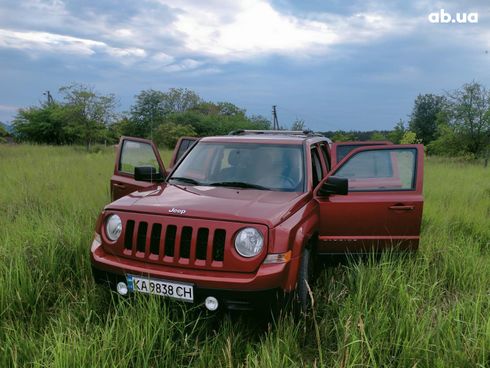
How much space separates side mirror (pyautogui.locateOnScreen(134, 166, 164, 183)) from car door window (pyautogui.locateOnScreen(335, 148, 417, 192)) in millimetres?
1892

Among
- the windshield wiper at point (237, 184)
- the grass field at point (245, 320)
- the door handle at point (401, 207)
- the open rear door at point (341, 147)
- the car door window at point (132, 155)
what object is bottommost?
the grass field at point (245, 320)

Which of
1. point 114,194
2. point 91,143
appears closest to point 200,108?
point 91,143

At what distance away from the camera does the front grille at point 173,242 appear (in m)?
2.97

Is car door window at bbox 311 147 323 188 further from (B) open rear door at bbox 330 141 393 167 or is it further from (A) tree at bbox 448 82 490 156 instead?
(A) tree at bbox 448 82 490 156

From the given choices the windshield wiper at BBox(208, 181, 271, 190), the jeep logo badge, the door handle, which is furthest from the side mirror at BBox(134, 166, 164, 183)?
the door handle

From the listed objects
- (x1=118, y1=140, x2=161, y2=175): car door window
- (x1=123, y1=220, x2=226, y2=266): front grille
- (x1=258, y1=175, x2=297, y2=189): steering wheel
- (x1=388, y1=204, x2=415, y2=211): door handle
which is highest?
(x1=118, y1=140, x2=161, y2=175): car door window

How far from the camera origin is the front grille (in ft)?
9.73

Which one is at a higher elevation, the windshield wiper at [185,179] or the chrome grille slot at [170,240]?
the windshield wiper at [185,179]

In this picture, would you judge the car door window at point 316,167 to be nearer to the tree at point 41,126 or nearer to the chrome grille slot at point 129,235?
the chrome grille slot at point 129,235

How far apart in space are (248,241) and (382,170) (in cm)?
212

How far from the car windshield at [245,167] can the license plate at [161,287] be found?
1.25 metres

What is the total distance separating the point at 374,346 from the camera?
8.90 feet

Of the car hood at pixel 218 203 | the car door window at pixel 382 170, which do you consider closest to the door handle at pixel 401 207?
the car door window at pixel 382 170

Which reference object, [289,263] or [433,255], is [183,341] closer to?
[289,263]
